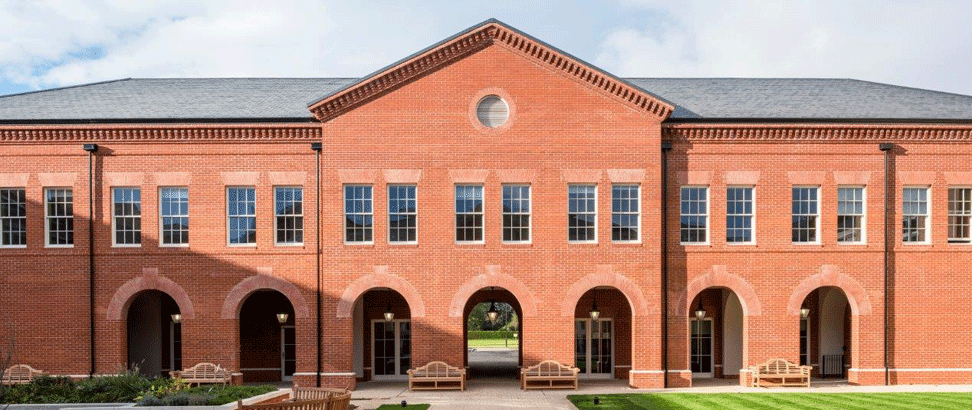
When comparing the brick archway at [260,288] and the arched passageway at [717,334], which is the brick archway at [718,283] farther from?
the brick archway at [260,288]

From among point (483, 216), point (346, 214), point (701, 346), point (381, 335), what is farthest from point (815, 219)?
point (381, 335)

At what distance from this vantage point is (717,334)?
27.0m

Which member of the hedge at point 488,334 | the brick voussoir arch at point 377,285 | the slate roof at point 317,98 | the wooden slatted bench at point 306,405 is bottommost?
the hedge at point 488,334

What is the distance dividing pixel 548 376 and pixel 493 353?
64.2 feet

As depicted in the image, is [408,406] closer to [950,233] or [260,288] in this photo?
[260,288]

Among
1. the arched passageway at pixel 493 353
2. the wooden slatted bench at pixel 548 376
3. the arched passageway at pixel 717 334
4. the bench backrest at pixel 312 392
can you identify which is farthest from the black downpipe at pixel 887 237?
the bench backrest at pixel 312 392

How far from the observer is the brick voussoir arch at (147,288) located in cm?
2359

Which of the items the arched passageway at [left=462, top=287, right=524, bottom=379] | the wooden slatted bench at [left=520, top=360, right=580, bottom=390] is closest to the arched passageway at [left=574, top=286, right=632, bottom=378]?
the arched passageway at [left=462, top=287, right=524, bottom=379]

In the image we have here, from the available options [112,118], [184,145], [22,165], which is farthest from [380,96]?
[22,165]

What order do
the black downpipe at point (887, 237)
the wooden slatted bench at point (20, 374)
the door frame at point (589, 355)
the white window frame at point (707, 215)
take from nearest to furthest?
the wooden slatted bench at point (20, 374)
the black downpipe at point (887, 237)
the white window frame at point (707, 215)
the door frame at point (589, 355)

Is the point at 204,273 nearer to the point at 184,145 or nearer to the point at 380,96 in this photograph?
the point at 184,145

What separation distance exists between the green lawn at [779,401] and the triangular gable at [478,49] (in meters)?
7.98

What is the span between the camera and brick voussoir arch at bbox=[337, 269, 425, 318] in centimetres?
2348

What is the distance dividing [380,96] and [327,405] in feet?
38.5
